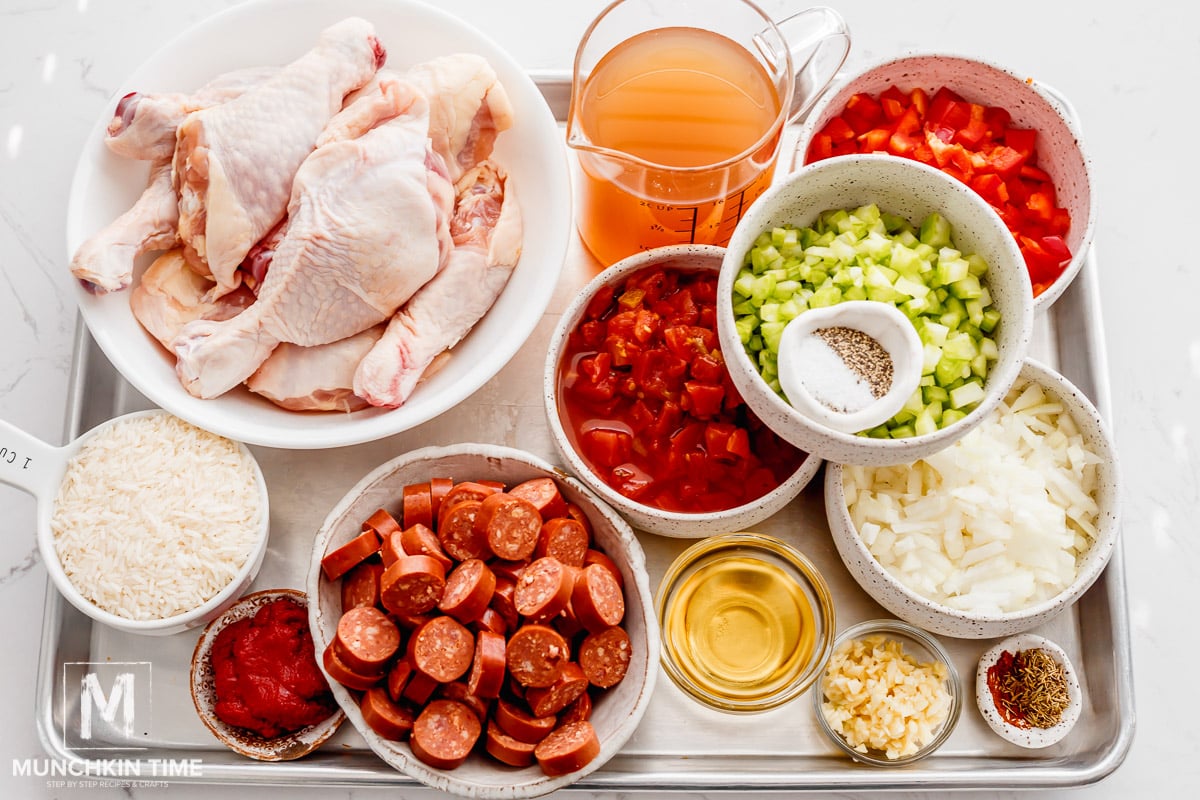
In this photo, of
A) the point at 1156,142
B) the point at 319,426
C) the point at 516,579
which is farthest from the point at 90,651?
the point at 1156,142

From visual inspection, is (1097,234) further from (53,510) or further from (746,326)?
(53,510)

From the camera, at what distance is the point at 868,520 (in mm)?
1803

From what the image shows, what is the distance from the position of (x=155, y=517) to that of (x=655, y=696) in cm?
95

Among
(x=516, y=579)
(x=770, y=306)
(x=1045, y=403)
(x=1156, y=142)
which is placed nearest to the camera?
(x=770, y=306)

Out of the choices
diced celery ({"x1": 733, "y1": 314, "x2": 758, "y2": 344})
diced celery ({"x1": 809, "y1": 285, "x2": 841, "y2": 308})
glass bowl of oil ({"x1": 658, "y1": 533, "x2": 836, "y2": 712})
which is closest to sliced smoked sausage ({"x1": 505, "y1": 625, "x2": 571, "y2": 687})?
glass bowl of oil ({"x1": 658, "y1": 533, "x2": 836, "y2": 712})

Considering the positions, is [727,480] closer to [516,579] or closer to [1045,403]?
[516,579]

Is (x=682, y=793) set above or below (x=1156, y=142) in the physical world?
below

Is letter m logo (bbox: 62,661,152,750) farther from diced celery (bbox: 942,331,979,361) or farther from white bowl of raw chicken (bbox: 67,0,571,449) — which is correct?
diced celery (bbox: 942,331,979,361)

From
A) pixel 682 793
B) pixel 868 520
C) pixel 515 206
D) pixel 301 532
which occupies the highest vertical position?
pixel 515 206

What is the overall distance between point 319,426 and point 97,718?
693mm

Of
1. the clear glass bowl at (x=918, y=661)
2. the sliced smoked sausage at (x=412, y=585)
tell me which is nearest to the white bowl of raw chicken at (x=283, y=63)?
the sliced smoked sausage at (x=412, y=585)

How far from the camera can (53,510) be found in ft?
5.89

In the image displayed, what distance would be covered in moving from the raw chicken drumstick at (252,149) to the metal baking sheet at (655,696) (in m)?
0.41

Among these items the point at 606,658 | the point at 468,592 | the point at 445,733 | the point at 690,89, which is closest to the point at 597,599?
the point at 606,658
